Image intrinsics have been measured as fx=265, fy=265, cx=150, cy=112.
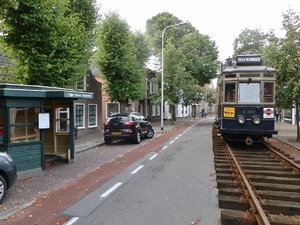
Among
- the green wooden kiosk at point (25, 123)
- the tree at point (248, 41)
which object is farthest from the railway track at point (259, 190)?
the tree at point (248, 41)

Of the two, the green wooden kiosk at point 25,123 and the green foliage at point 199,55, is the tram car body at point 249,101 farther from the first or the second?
the green foliage at point 199,55

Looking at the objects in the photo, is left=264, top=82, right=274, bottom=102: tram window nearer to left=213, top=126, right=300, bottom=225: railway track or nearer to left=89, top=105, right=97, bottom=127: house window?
left=213, top=126, right=300, bottom=225: railway track

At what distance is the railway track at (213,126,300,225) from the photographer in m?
4.43

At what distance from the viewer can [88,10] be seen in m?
14.2

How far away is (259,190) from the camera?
6.06m

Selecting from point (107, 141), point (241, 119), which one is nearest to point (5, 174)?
point (241, 119)

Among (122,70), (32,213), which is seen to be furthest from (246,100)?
(122,70)

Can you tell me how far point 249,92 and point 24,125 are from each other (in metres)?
8.54

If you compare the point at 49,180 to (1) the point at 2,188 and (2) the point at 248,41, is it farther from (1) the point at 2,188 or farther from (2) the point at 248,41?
(2) the point at 248,41

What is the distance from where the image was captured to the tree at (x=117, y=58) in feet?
63.8

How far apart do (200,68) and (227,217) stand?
3145cm

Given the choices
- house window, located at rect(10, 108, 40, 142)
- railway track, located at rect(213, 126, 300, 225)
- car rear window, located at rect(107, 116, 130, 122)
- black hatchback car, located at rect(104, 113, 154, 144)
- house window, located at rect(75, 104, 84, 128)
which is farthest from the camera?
house window, located at rect(75, 104, 84, 128)

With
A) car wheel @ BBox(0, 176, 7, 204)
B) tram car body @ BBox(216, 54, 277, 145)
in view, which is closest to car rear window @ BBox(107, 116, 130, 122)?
tram car body @ BBox(216, 54, 277, 145)

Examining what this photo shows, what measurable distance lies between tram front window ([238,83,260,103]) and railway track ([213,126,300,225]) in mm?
2421
